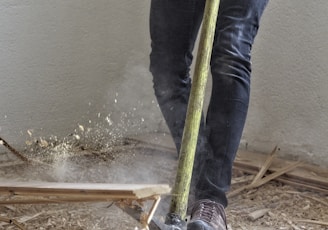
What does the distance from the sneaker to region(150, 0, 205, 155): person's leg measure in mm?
470

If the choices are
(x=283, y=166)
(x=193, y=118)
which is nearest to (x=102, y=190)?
(x=193, y=118)

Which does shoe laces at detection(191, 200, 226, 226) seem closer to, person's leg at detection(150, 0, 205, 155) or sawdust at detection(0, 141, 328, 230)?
sawdust at detection(0, 141, 328, 230)

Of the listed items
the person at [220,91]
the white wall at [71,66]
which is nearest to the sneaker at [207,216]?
the person at [220,91]

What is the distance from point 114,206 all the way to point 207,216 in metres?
0.66

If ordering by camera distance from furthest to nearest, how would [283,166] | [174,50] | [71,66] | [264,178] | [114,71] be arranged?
[114,71]
[71,66]
[283,166]
[264,178]
[174,50]

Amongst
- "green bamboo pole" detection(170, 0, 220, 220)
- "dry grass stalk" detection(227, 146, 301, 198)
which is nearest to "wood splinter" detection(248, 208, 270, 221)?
"dry grass stalk" detection(227, 146, 301, 198)

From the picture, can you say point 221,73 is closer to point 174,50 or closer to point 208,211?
point 174,50

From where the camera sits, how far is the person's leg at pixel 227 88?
102 inches

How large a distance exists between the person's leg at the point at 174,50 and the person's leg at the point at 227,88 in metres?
0.25

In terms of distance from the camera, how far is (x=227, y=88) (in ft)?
8.54

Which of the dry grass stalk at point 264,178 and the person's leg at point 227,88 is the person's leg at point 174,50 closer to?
the person's leg at point 227,88

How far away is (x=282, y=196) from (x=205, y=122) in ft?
2.76

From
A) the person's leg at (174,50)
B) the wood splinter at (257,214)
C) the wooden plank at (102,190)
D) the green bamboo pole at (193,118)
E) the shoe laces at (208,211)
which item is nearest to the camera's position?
the wooden plank at (102,190)

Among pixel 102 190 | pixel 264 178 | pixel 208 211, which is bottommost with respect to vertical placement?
pixel 264 178
